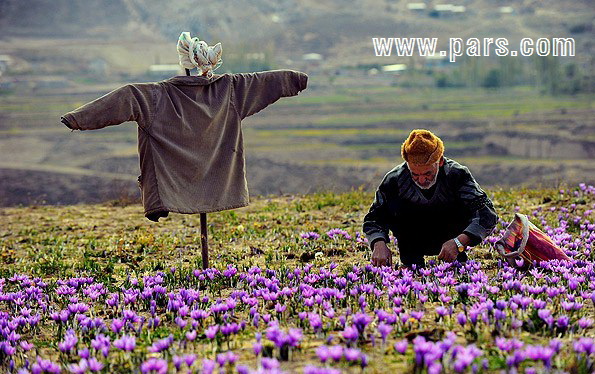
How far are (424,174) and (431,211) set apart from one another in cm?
45

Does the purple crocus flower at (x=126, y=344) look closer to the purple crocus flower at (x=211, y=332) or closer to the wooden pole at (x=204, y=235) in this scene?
the purple crocus flower at (x=211, y=332)

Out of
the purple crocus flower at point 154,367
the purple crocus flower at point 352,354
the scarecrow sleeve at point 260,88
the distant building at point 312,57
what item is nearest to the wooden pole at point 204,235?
the scarecrow sleeve at point 260,88

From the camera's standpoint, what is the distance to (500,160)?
2655 inches

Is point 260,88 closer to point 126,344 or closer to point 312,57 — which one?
point 126,344

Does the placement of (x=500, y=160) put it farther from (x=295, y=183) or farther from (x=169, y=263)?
(x=169, y=263)

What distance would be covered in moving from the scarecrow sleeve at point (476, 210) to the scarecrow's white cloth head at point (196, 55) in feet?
8.06

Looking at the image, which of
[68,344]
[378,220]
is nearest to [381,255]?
[378,220]

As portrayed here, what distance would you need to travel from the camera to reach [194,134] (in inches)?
282

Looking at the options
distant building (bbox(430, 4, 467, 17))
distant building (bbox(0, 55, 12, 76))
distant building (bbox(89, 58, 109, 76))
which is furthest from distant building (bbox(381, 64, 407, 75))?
distant building (bbox(0, 55, 12, 76))

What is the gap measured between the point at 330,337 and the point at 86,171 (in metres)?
62.0

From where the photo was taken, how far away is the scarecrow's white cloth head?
23.5 ft

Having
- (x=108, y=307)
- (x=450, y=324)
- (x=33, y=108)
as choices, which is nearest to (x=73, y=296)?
(x=108, y=307)

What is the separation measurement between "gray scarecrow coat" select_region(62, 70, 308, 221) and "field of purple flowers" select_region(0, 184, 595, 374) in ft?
2.42

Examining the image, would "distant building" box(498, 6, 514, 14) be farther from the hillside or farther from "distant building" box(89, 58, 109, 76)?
"distant building" box(89, 58, 109, 76)
